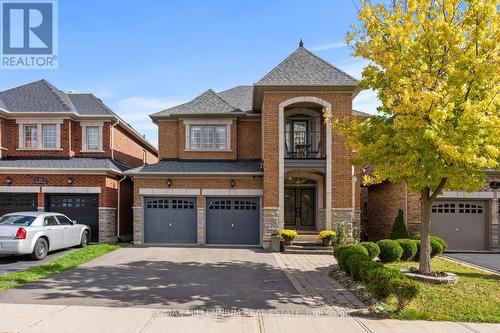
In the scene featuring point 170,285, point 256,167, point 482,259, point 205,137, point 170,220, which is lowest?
point 482,259

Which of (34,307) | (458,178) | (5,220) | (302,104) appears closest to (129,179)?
(5,220)

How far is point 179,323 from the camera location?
6.23m

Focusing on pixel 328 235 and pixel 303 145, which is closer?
pixel 328 235

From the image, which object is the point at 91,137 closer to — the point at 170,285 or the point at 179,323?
the point at 170,285

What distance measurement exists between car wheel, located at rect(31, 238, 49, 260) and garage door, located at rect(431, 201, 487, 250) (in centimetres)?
1581

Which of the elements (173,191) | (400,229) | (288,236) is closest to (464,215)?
(400,229)

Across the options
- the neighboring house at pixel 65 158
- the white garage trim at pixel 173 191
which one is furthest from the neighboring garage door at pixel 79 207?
the white garage trim at pixel 173 191

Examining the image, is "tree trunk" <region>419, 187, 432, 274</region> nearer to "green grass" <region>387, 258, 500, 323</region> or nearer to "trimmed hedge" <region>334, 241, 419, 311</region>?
"green grass" <region>387, 258, 500, 323</region>

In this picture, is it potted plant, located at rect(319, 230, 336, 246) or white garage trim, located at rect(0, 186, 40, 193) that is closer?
potted plant, located at rect(319, 230, 336, 246)

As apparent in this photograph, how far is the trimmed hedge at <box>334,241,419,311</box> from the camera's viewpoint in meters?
6.80

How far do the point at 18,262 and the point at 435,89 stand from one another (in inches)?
511

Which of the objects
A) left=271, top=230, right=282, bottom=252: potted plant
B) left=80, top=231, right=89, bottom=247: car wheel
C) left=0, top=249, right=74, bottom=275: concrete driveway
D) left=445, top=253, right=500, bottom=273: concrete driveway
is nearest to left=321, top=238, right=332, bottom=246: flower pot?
left=271, top=230, right=282, bottom=252: potted plant

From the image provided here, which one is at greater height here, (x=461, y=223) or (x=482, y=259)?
(x=461, y=223)

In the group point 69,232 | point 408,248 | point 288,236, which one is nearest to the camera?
point 408,248
